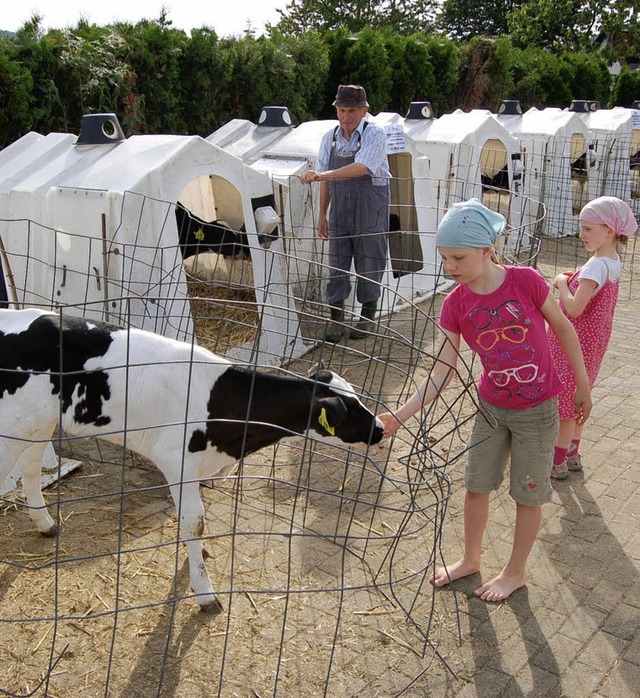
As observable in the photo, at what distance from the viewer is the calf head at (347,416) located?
137 inches

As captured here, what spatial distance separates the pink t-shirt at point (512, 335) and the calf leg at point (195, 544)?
1423mm

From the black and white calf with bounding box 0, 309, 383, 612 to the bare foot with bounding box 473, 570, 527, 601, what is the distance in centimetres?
86

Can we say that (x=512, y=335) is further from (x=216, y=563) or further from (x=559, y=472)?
(x=216, y=563)

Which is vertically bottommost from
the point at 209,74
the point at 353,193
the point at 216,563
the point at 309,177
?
the point at 216,563

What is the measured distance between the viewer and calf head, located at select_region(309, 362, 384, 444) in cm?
348

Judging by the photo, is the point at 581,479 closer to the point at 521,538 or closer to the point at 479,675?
the point at 521,538

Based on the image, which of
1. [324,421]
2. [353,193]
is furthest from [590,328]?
[353,193]

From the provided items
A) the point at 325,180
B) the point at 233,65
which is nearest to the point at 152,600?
the point at 325,180

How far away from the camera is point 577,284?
4359 mm

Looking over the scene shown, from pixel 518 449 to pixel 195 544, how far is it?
1.51 metres

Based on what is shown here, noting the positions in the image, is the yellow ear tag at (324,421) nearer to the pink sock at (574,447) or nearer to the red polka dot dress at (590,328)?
the red polka dot dress at (590,328)

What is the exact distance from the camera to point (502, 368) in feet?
10.7

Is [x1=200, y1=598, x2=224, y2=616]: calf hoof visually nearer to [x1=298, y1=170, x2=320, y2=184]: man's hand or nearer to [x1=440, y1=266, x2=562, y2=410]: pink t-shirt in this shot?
[x1=440, y1=266, x2=562, y2=410]: pink t-shirt

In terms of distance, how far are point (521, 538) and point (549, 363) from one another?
32.4 inches
